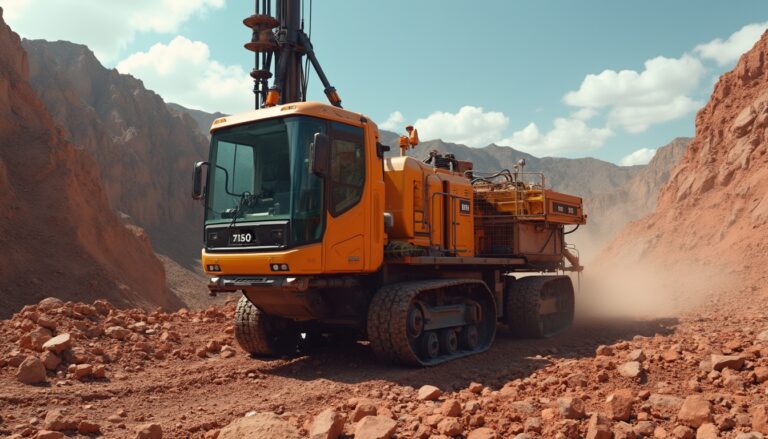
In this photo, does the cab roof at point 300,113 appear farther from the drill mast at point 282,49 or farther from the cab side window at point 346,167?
the drill mast at point 282,49

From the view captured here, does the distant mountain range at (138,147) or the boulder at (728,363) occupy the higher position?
the distant mountain range at (138,147)

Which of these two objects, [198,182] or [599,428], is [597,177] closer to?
[198,182]

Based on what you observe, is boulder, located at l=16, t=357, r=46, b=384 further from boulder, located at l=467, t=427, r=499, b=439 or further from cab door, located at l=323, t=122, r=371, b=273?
boulder, located at l=467, t=427, r=499, b=439

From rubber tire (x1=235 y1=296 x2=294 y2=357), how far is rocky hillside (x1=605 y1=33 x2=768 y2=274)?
1407 cm

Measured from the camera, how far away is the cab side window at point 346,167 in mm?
8055

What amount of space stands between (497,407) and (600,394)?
1168mm

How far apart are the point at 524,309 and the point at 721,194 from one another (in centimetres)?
1456

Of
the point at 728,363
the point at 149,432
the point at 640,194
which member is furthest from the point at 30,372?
the point at 640,194

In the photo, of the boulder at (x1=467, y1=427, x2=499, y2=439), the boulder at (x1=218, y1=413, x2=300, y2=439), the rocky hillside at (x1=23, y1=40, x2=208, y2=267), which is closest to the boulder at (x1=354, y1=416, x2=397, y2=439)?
the boulder at (x1=218, y1=413, x2=300, y2=439)

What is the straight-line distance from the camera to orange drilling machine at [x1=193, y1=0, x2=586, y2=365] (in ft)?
25.7

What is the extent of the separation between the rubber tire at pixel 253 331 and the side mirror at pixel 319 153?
9.04ft

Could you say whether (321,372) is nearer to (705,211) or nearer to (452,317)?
(452,317)

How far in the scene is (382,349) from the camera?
8.34 meters

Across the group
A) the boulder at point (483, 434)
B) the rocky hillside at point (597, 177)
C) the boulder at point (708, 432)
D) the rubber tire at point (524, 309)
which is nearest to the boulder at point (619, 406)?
the boulder at point (708, 432)
